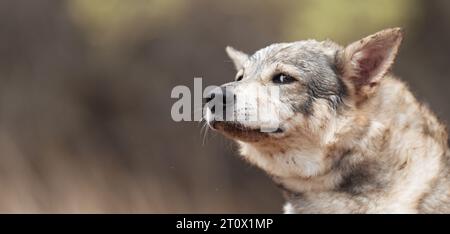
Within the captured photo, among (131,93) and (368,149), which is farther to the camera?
(131,93)

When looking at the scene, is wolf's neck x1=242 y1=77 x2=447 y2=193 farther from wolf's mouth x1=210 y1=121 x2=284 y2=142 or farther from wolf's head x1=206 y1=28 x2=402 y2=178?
wolf's mouth x1=210 y1=121 x2=284 y2=142

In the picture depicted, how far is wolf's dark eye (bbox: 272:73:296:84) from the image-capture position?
22.3ft

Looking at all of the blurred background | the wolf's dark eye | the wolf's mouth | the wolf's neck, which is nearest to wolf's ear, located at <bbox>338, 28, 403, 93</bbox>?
the wolf's neck

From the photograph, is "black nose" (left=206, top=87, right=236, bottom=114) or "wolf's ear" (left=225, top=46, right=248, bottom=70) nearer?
"black nose" (left=206, top=87, right=236, bottom=114)

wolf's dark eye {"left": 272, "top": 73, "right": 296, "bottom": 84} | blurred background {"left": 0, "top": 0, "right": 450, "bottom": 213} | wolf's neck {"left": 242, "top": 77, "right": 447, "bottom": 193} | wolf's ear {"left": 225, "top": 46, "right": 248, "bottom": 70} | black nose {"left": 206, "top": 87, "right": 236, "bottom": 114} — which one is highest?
blurred background {"left": 0, "top": 0, "right": 450, "bottom": 213}

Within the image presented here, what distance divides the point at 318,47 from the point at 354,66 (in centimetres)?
36

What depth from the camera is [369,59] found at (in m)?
6.81

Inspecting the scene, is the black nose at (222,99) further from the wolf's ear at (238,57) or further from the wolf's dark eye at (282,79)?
the wolf's ear at (238,57)

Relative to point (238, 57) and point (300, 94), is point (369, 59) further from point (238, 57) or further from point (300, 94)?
point (238, 57)

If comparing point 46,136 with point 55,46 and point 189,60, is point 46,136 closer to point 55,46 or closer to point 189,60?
point 55,46

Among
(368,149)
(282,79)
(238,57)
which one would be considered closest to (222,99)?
(282,79)

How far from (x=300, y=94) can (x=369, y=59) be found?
55 centimetres

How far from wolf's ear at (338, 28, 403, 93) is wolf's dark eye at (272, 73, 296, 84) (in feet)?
1.27
